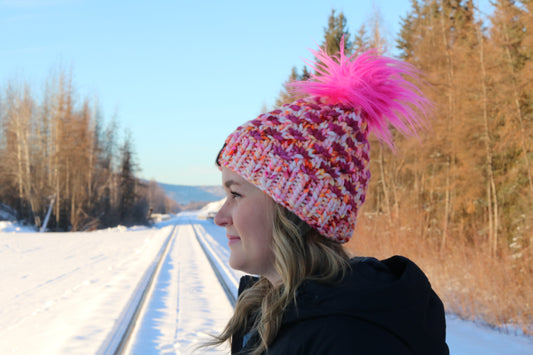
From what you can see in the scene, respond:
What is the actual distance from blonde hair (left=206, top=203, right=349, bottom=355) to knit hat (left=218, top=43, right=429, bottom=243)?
0.05 metres

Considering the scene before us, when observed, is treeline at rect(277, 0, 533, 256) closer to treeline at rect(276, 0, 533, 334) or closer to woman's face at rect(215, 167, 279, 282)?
treeline at rect(276, 0, 533, 334)

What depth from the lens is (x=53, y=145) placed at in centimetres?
3909

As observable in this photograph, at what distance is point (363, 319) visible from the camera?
3.70ft

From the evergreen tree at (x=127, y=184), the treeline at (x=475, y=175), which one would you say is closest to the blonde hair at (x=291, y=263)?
the treeline at (x=475, y=175)

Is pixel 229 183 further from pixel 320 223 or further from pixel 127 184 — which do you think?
pixel 127 184

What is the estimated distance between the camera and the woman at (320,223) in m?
1.17

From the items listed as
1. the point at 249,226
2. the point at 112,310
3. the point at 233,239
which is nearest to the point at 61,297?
the point at 112,310

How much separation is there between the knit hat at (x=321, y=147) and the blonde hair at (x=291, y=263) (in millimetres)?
45

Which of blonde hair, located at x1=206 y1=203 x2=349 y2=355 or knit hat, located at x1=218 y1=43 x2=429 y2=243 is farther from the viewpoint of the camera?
knit hat, located at x1=218 y1=43 x2=429 y2=243

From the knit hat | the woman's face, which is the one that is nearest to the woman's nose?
the woman's face

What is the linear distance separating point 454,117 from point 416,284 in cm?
1560

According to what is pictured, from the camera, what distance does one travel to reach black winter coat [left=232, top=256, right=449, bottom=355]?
1097mm

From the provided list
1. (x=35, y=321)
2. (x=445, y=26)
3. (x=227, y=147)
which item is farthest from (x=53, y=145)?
(x=227, y=147)

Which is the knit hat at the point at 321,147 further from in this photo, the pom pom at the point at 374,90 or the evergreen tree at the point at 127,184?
the evergreen tree at the point at 127,184
